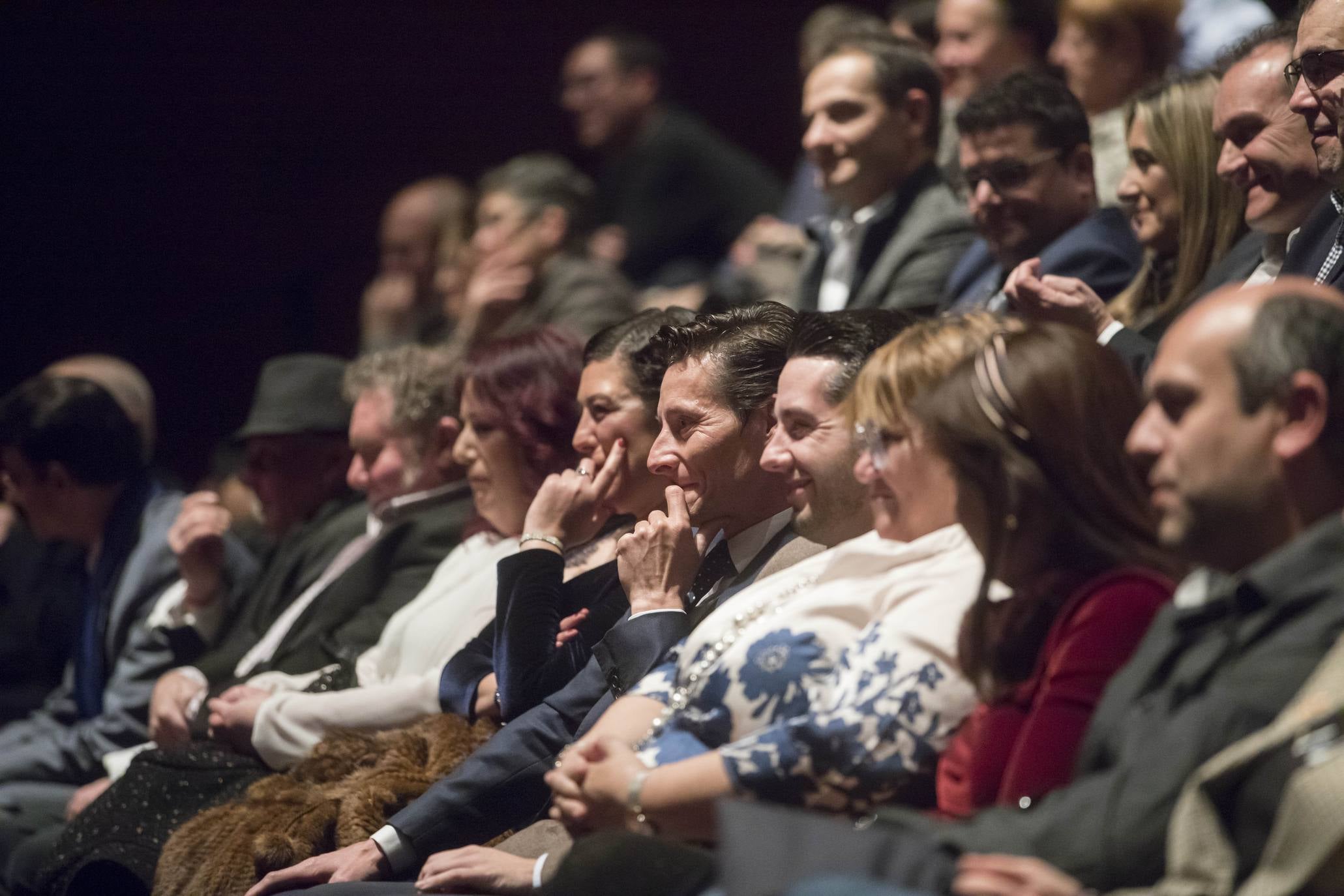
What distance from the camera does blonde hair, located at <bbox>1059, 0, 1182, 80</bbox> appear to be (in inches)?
171

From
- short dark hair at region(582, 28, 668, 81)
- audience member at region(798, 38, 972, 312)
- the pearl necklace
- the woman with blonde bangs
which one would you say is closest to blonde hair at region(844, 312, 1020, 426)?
the woman with blonde bangs

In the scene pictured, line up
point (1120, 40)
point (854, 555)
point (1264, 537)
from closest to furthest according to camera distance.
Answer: point (1264, 537) → point (854, 555) → point (1120, 40)

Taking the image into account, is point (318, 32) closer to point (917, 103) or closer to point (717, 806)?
Result: point (917, 103)

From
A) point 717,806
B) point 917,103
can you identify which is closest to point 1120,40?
point 917,103

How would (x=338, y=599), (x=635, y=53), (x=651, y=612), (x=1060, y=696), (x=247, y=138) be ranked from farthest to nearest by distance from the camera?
(x=247, y=138)
(x=635, y=53)
(x=338, y=599)
(x=651, y=612)
(x=1060, y=696)

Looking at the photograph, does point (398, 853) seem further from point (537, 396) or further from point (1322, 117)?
point (1322, 117)

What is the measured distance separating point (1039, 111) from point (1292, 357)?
1866 millimetres

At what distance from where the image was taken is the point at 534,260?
211 inches

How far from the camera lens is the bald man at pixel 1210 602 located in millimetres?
1794

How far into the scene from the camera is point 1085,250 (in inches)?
138

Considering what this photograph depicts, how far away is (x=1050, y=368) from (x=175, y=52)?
589 cm

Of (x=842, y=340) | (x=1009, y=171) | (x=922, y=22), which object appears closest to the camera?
(x=842, y=340)

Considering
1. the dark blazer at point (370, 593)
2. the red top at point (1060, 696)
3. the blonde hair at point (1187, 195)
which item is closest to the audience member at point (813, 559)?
the red top at point (1060, 696)

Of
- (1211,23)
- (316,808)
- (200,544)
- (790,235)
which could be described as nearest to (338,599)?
(200,544)
